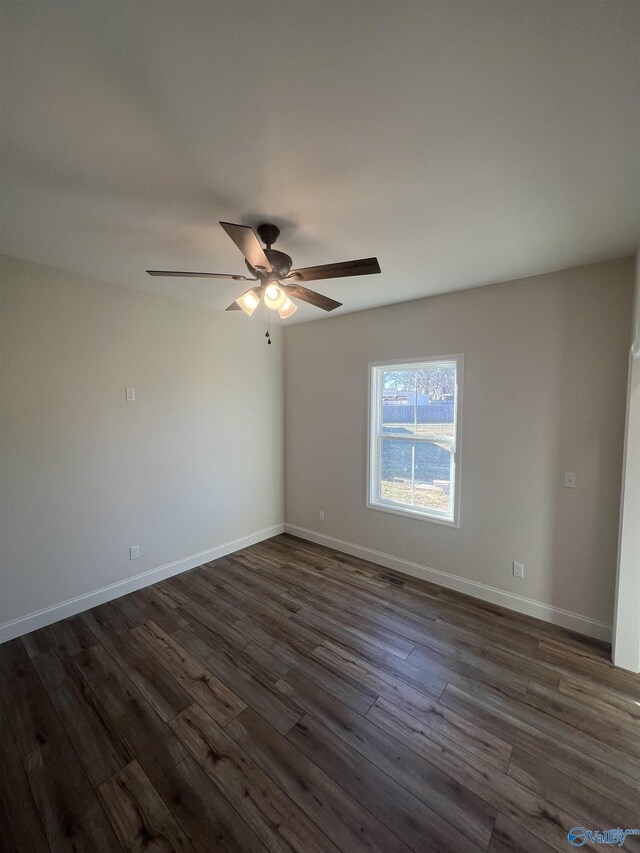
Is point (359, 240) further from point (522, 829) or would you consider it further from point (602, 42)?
point (522, 829)

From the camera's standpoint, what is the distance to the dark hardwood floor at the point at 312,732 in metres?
1.26

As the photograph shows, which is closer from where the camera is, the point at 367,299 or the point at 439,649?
the point at 439,649

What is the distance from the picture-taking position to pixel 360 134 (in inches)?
49.1

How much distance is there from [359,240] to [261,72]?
109 cm

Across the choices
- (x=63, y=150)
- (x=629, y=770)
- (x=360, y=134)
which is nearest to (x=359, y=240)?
(x=360, y=134)

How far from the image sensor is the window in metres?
2.98

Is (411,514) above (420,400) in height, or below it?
below

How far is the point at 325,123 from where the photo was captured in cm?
120

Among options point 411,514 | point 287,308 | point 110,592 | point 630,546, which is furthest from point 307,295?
point 110,592

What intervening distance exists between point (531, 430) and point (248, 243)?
241cm

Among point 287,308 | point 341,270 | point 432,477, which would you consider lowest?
point 432,477

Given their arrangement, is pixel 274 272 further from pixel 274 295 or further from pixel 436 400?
pixel 436 400

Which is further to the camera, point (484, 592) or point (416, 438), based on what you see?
point (416, 438)

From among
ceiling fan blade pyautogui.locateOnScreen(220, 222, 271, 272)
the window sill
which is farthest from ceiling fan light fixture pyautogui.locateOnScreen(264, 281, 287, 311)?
the window sill
